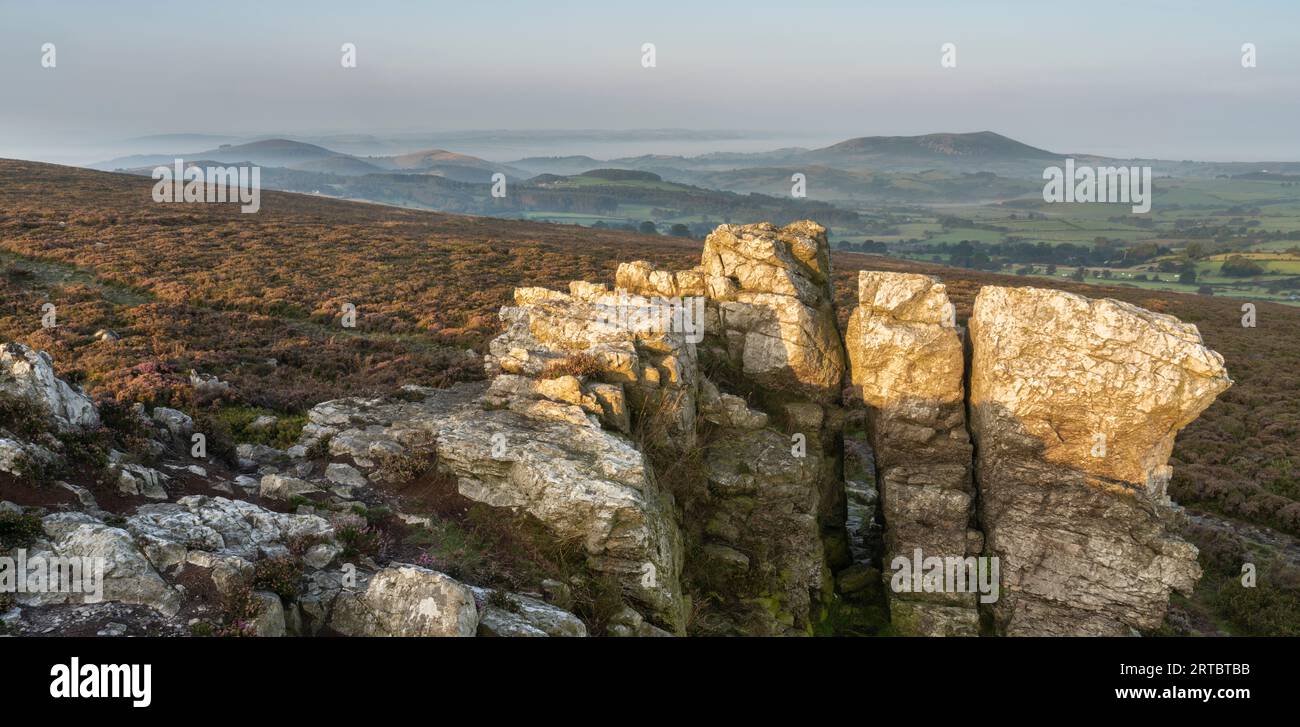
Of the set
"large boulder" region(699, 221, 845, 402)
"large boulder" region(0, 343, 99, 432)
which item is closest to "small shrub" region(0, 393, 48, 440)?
"large boulder" region(0, 343, 99, 432)

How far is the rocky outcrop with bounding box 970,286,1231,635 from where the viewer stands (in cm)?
1631

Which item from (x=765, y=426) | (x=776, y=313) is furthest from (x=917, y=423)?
(x=776, y=313)

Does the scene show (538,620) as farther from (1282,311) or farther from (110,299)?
(1282,311)

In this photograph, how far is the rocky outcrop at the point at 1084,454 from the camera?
642 inches

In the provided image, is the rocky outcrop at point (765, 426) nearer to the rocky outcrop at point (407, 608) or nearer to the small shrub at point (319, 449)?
the rocky outcrop at point (407, 608)

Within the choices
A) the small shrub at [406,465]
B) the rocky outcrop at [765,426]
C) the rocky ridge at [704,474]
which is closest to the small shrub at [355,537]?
the rocky ridge at [704,474]

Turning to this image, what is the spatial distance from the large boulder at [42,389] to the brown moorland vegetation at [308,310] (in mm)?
7858

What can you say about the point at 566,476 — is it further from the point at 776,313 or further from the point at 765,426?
the point at 776,313

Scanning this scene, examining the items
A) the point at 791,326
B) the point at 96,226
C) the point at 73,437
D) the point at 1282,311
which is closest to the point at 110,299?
the point at 96,226

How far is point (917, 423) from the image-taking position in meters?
19.5

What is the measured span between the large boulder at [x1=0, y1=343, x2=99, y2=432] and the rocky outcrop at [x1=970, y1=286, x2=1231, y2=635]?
21.5m

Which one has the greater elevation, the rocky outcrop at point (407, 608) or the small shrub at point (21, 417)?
the small shrub at point (21, 417)

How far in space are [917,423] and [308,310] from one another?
3312 centimetres

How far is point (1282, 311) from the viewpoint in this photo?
233 feet
